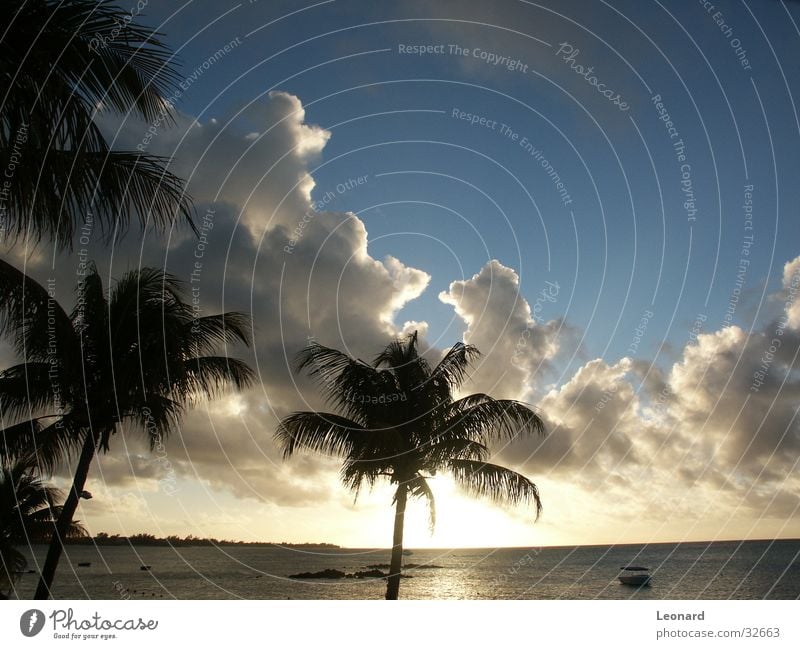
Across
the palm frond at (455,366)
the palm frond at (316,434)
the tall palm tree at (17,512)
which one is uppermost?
the palm frond at (455,366)

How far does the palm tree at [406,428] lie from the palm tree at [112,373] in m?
2.53

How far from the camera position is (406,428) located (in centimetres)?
1387

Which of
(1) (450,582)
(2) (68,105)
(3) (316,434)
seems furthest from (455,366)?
(1) (450,582)

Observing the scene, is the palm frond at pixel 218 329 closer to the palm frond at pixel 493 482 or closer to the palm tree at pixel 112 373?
the palm tree at pixel 112 373

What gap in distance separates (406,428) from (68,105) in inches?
370

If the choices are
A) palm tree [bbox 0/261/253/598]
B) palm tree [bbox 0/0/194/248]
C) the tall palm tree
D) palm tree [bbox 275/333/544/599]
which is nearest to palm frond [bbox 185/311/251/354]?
palm tree [bbox 0/261/253/598]

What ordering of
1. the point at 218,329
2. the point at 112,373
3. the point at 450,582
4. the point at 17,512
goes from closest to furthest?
the point at 112,373 < the point at 218,329 < the point at 17,512 < the point at 450,582

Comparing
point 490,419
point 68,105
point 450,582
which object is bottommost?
point 450,582

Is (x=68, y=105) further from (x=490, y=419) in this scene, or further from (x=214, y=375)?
(x=490, y=419)

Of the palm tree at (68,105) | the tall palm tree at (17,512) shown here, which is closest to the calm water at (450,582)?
the tall palm tree at (17,512)

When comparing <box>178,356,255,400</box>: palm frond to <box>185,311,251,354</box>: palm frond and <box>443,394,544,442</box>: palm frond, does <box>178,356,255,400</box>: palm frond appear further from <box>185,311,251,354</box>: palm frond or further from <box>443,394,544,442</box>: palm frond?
<box>443,394,544,442</box>: palm frond

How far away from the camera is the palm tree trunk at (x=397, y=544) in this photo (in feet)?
40.8

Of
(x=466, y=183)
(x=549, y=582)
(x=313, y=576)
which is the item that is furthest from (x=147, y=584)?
(x=466, y=183)
